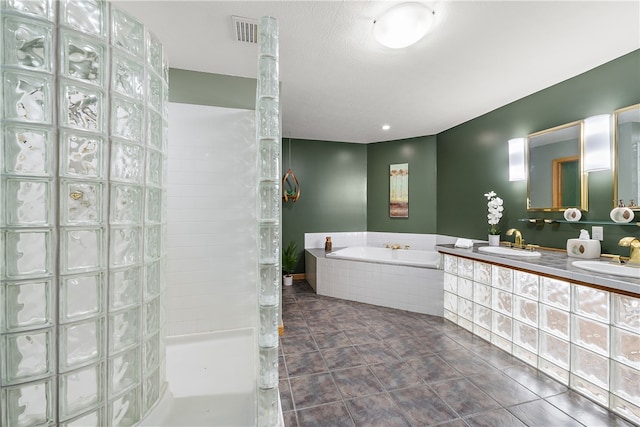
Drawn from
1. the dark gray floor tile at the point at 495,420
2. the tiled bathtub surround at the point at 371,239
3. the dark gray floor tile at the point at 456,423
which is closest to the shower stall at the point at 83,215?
the dark gray floor tile at the point at 456,423

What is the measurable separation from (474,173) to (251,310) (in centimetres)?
319

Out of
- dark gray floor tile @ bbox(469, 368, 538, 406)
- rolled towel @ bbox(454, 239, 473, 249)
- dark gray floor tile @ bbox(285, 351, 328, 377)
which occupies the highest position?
rolled towel @ bbox(454, 239, 473, 249)

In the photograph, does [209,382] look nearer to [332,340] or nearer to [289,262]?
[332,340]

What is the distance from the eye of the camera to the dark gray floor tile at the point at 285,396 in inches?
62.1

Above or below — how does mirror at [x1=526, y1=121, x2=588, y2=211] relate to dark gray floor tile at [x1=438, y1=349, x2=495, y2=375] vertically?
above

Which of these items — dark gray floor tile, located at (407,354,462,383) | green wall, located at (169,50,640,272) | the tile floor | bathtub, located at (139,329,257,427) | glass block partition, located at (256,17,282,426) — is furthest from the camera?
green wall, located at (169,50,640,272)

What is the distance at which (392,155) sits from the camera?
14.8 feet

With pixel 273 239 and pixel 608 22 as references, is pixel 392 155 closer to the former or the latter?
pixel 608 22

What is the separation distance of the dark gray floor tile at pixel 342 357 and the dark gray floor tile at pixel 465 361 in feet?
2.29

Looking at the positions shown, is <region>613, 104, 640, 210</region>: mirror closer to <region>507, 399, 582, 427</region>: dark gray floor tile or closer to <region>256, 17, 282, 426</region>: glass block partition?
<region>507, 399, 582, 427</region>: dark gray floor tile

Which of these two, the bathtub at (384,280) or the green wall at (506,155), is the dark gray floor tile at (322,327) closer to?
the bathtub at (384,280)

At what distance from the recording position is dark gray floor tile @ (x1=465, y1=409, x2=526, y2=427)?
1.44 m

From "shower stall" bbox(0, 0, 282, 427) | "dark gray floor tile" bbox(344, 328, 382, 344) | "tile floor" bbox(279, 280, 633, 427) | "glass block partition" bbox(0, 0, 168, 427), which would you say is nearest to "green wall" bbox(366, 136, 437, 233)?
"tile floor" bbox(279, 280, 633, 427)

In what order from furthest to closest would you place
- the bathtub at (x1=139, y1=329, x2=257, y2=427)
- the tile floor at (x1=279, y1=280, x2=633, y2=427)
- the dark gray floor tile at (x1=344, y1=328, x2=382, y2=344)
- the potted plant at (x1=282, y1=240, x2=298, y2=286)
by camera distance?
the potted plant at (x1=282, y1=240, x2=298, y2=286), the dark gray floor tile at (x1=344, y1=328, x2=382, y2=344), the tile floor at (x1=279, y1=280, x2=633, y2=427), the bathtub at (x1=139, y1=329, x2=257, y2=427)
